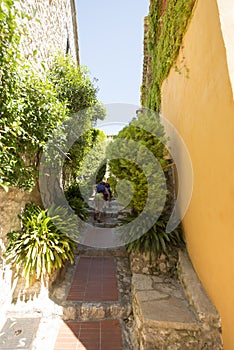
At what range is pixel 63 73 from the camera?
5.48 metres

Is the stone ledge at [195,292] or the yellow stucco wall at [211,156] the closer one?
the yellow stucco wall at [211,156]

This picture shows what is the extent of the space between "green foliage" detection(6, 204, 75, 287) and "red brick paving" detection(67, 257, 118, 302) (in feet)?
2.13

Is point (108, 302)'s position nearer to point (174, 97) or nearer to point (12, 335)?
point (12, 335)

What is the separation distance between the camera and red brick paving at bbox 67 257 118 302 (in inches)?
142

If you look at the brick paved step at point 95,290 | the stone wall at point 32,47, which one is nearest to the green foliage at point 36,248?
the stone wall at point 32,47

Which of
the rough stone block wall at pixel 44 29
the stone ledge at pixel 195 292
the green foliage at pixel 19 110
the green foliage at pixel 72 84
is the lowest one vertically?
the stone ledge at pixel 195 292

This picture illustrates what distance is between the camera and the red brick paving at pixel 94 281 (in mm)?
3611

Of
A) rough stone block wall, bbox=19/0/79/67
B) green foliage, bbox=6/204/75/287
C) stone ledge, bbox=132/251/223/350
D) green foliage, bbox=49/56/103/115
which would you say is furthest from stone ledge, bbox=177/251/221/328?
rough stone block wall, bbox=19/0/79/67

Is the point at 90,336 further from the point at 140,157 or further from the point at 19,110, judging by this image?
the point at 19,110

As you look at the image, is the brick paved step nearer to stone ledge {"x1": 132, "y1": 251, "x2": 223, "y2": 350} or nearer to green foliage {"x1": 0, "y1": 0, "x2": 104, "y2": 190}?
stone ledge {"x1": 132, "y1": 251, "x2": 223, "y2": 350}

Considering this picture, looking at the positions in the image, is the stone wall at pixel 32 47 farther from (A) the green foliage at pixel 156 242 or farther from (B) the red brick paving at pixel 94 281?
(A) the green foliage at pixel 156 242

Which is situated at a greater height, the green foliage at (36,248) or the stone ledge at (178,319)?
the green foliage at (36,248)

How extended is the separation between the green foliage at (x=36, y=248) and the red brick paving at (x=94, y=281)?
2.13 feet

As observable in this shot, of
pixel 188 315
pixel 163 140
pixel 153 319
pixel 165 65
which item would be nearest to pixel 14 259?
pixel 153 319
